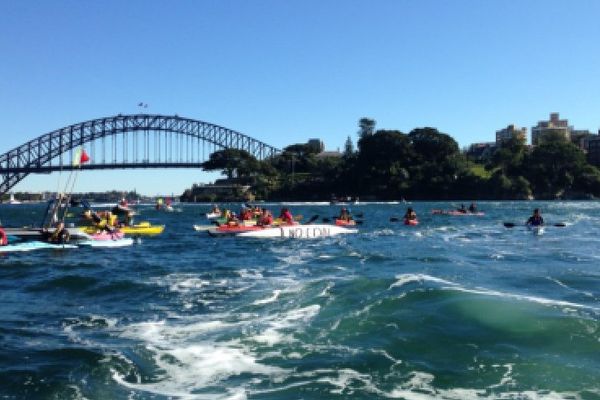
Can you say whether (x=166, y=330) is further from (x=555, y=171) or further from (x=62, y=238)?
(x=555, y=171)

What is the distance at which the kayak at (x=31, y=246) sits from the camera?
85.6 ft

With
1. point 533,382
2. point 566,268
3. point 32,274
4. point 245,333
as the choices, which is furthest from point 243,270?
point 533,382

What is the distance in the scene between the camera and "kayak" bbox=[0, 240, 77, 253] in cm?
2609

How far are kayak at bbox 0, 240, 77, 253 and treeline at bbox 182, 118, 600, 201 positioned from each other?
136 m

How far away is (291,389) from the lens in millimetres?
8328

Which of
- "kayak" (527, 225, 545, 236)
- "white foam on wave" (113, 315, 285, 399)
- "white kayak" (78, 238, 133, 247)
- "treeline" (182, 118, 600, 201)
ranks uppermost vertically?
"treeline" (182, 118, 600, 201)

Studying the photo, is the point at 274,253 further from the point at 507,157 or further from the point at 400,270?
the point at 507,157

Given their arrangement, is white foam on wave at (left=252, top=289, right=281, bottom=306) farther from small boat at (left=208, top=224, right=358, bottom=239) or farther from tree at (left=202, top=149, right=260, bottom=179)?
tree at (left=202, top=149, right=260, bottom=179)

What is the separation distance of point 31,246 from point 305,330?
19702mm

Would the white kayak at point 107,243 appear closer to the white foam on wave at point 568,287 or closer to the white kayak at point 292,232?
the white kayak at point 292,232

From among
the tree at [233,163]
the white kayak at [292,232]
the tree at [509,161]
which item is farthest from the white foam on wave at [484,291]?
the tree at [233,163]

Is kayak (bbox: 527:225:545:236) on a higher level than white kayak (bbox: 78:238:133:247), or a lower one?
higher

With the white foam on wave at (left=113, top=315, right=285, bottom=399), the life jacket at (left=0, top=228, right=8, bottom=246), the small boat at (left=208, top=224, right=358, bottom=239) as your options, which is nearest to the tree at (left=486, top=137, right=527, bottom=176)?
the small boat at (left=208, top=224, right=358, bottom=239)

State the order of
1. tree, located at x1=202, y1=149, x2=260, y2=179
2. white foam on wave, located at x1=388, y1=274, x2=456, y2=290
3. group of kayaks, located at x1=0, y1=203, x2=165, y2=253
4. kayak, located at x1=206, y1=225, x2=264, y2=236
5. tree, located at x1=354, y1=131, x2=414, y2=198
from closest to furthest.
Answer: white foam on wave, located at x1=388, y1=274, x2=456, y2=290, group of kayaks, located at x1=0, y1=203, x2=165, y2=253, kayak, located at x1=206, y1=225, x2=264, y2=236, tree, located at x1=354, y1=131, x2=414, y2=198, tree, located at x1=202, y1=149, x2=260, y2=179
